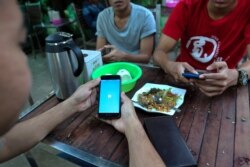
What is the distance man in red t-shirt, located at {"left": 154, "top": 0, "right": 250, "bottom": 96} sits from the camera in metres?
1.30

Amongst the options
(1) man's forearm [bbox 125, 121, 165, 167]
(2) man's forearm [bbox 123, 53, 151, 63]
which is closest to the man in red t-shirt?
(2) man's forearm [bbox 123, 53, 151, 63]

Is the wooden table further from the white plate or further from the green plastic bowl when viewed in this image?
the green plastic bowl

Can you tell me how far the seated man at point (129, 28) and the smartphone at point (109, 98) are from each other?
69 centimetres

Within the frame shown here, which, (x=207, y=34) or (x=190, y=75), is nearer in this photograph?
(x=190, y=75)

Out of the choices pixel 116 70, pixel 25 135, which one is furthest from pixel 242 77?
pixel 25 135

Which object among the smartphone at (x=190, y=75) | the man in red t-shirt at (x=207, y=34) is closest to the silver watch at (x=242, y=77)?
the man in red t-shirt at (x=207, y=34)

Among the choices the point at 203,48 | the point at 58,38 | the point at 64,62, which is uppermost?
the point at 58,38

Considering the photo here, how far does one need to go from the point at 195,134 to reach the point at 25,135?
2.09 feet

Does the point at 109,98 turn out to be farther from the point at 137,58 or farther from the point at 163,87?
the point at 137,58

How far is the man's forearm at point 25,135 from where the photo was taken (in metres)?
0.85

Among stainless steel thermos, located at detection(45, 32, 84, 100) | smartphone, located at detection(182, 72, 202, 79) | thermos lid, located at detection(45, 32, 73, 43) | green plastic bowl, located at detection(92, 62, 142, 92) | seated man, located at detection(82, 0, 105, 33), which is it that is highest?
thermos lid, located at detection(45, 32, 73, 43)

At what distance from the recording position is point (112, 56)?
4.83ft

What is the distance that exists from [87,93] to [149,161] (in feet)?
1.38

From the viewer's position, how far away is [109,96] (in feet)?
3.14
